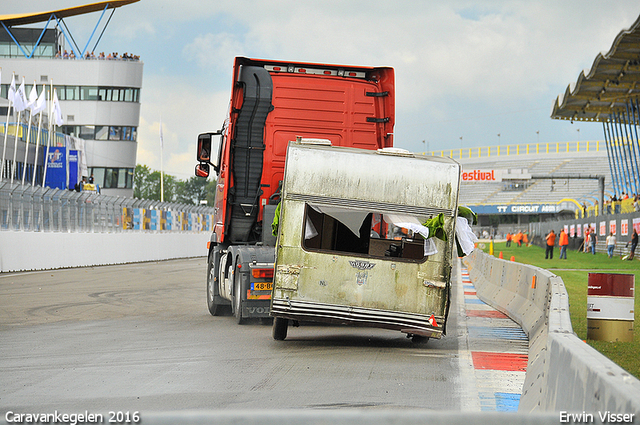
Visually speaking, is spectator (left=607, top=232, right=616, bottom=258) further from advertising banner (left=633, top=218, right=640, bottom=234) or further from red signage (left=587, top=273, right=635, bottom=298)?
red signage (left=587, top=273, right=635, bottom=298)

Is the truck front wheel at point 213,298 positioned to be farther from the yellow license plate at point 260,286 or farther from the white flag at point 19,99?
the white flag at point 19,99

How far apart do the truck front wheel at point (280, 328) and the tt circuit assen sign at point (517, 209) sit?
3383 inches

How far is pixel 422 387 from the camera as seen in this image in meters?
7.63

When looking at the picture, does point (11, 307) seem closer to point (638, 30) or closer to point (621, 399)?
point (621, 399)

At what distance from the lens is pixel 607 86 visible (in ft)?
150

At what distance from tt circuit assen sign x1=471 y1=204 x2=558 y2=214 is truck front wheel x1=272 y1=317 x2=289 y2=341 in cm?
8592

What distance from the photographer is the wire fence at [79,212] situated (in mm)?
28219

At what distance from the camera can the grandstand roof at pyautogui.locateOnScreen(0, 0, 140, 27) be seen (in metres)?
70.9

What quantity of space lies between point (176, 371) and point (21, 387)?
1.56 m

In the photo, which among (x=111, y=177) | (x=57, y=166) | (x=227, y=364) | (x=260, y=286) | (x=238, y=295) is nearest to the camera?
(x=227, y=364)

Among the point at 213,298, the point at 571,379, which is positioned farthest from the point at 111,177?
the point at 571,379

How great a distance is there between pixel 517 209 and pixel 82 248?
72.2 metres

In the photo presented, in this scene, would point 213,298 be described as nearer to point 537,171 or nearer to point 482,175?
point 482,175

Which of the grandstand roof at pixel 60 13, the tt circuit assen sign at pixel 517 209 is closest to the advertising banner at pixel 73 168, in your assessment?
the grandstand roof at pixel 60 13
